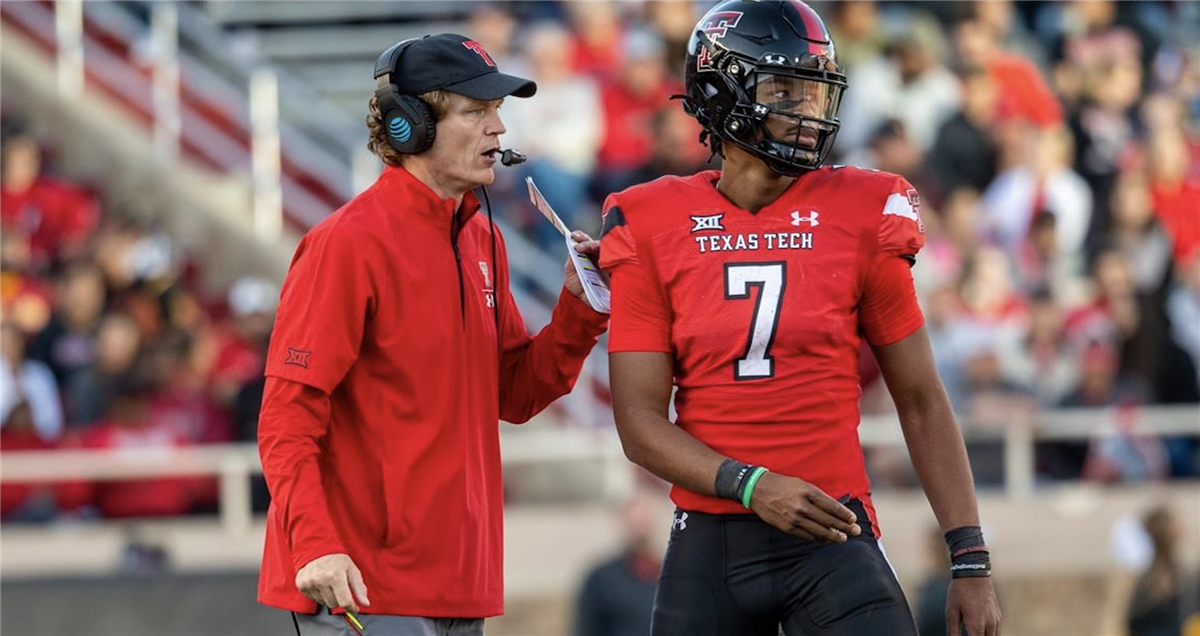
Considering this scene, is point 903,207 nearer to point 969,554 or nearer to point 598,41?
Result: point 969,554

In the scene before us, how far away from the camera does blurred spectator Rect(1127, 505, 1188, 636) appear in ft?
35.7

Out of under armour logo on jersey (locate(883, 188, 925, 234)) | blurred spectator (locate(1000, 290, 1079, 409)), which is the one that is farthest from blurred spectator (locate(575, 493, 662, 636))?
under armour logo on jersey (locate(883, 188, 925, 234))

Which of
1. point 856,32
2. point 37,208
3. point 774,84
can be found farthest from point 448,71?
point 856,32

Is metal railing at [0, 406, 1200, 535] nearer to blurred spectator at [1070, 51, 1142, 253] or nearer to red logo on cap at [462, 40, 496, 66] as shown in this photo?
blurred spectator at [1070, 51, 1142, 253]

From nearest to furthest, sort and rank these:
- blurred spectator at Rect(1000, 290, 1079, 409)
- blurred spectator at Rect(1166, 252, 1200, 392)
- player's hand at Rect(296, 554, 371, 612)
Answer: player's hand at Rect(296, 554, 371, 612) < blurred spectator at Rect(1000, 290, 1079, 409) < blurred spectator at Rect(1166, 252, 1200, 392)

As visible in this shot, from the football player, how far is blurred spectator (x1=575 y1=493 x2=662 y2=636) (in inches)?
204

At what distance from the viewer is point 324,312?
5230 mm

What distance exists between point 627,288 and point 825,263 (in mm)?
482

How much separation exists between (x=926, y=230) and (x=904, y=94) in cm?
329

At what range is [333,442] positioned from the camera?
537 centimetres

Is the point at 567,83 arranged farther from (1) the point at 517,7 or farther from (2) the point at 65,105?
(2) the point at 65,105

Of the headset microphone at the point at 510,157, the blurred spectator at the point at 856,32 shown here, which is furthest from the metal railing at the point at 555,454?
the headset microphone at the point at 510,157

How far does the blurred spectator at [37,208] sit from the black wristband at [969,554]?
7.89 m

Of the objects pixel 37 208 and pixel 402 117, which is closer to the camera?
pixel 402 117
